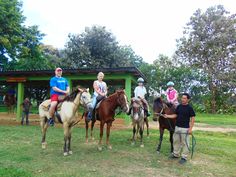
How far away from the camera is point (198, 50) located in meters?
34.1

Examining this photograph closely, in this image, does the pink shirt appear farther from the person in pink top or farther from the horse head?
the horse head

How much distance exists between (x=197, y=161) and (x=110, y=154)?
2503mm

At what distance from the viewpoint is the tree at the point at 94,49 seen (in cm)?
3109

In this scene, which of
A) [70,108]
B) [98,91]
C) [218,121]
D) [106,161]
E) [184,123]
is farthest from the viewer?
[218,121]

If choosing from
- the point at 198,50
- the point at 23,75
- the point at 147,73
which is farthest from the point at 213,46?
the point at 23,75

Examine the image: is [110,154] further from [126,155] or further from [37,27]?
[37,27]

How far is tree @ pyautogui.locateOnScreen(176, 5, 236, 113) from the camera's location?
32.6 m

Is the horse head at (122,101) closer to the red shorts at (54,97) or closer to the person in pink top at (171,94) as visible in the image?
the person in pink top at (171,94)

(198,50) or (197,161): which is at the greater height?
(198,50)

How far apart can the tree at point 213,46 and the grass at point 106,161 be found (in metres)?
25.3

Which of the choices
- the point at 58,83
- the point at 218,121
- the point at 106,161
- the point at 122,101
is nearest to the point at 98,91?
the point at 122,101

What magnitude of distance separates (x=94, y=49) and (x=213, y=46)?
48.0ft

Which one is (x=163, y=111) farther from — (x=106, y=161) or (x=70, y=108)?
(x=70, y=108)

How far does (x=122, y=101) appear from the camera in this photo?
8.40 meters
